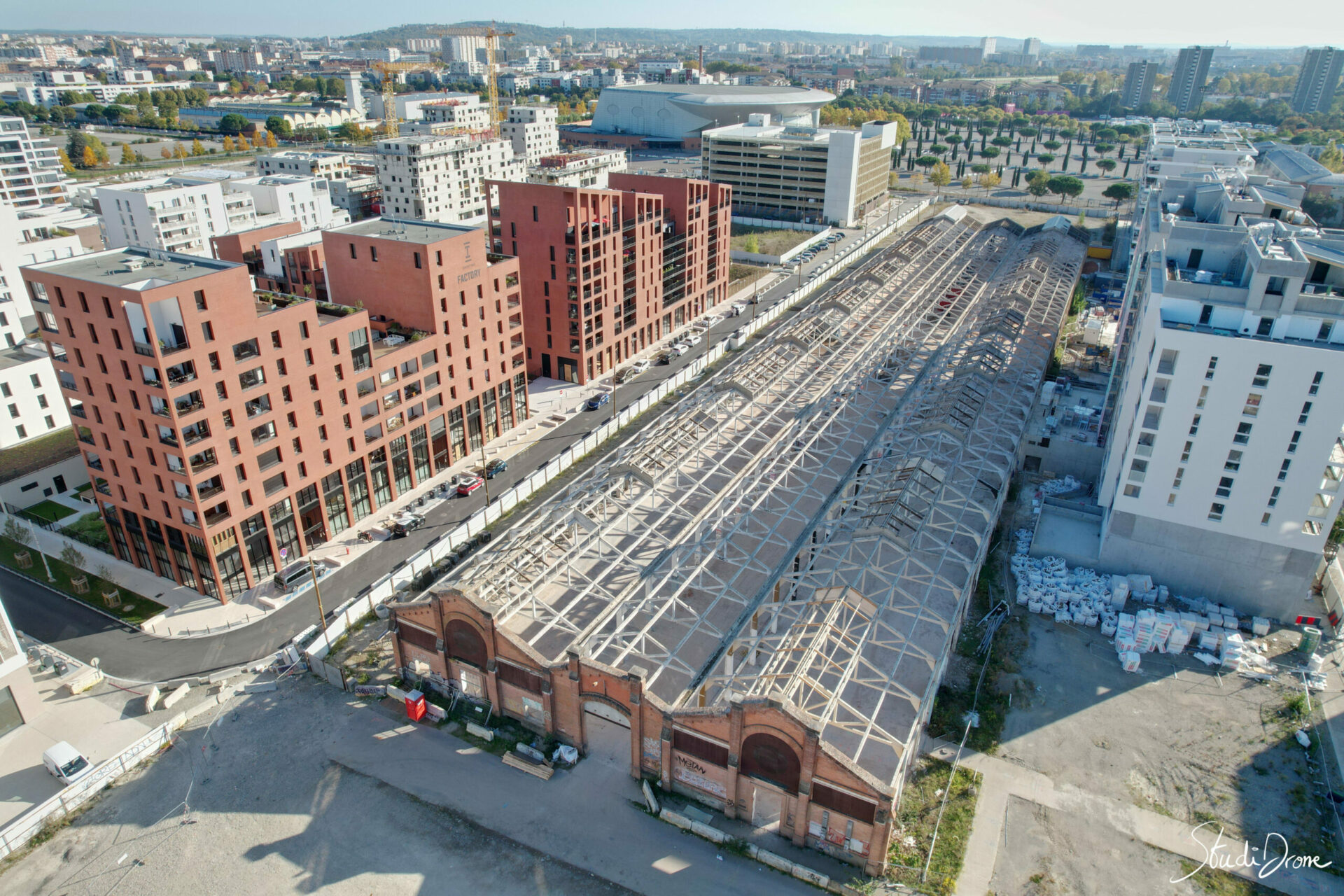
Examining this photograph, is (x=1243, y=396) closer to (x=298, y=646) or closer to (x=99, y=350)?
(x=298, y=646)

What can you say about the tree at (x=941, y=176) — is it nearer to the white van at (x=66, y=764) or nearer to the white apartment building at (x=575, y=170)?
the white apartment building at (x=575, y=170)

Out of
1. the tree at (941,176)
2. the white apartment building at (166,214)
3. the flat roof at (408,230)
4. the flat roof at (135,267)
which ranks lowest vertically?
the tree at (941,176)

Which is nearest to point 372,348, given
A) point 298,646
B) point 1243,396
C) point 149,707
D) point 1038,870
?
point 298,646

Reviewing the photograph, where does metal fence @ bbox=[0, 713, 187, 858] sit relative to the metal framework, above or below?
below

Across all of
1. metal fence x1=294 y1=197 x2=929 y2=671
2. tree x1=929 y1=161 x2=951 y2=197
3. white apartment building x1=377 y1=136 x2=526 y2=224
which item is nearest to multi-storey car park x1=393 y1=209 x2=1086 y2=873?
metal fence x1=294 y1=197 x2=929 y2=671

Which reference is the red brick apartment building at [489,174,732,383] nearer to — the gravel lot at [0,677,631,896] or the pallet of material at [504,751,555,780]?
the pallet of material at [504,751,555,780]

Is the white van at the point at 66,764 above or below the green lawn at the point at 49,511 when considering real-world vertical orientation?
above

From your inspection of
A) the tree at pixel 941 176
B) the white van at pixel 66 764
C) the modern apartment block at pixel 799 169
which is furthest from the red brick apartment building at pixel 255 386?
the tree at pixel 941 176

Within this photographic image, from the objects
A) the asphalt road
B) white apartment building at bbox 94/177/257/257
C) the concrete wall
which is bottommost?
the asphalt road
